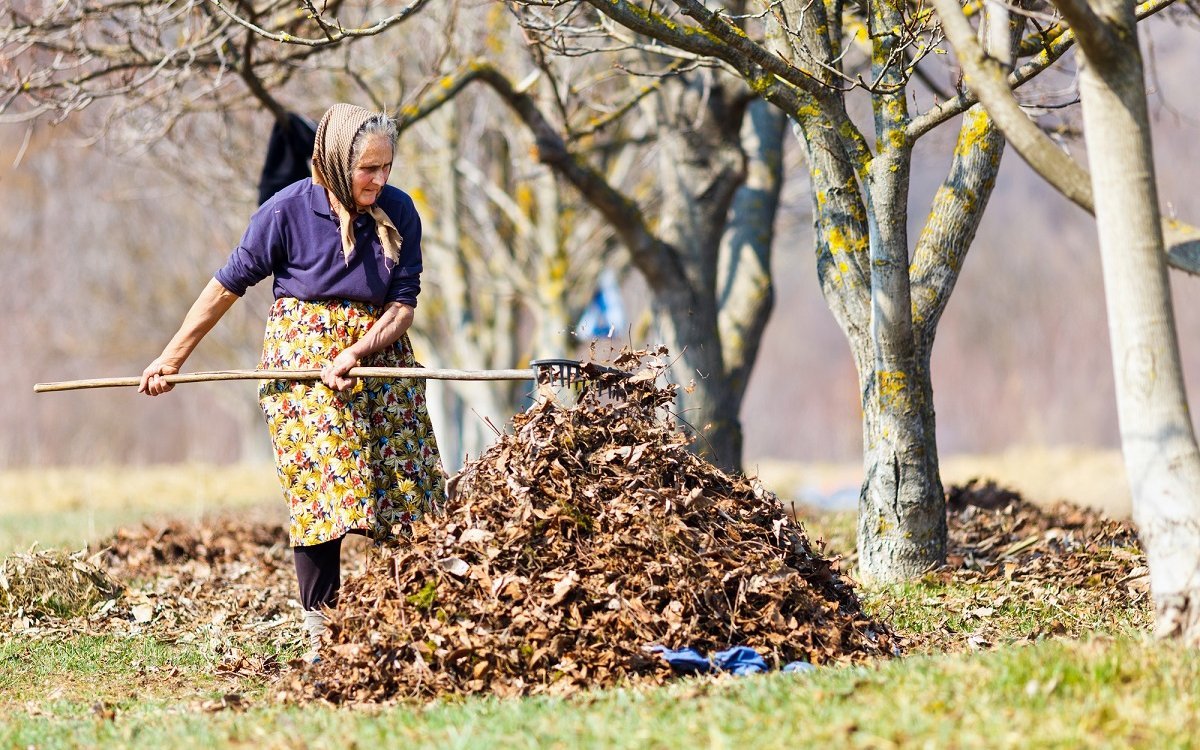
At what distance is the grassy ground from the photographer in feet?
10.8

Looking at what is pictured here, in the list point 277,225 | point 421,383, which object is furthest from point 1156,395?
point 277,225

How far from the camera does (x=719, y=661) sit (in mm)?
4406

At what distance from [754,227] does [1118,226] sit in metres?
6.77

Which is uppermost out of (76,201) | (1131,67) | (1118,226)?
(76,201)

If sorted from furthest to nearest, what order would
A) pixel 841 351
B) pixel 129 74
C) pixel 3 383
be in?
pixel 841 351 → pixel 3 383 → pixel 129 74

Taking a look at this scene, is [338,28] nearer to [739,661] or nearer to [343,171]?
[343,171]

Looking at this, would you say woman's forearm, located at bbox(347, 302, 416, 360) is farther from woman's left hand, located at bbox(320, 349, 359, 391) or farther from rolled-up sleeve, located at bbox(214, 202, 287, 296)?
rolled-up sleeve, located at bbox(214, 202, 287, 296)

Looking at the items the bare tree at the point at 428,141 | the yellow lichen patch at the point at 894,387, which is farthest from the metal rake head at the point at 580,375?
the bare tree at the point at 428,141

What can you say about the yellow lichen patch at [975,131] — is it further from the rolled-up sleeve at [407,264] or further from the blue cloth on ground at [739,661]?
the blue cloth on ground at [739,661]

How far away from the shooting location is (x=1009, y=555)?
22.5ft

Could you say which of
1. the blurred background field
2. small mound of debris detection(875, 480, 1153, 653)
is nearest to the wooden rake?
small mound of debris detection(875, 480, 1153, 653)

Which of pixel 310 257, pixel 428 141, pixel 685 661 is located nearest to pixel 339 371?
pixel 310 257

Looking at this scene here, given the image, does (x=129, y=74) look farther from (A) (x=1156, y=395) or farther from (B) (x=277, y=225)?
(A) (x=1156, y=395)

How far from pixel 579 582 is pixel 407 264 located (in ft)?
5.09
